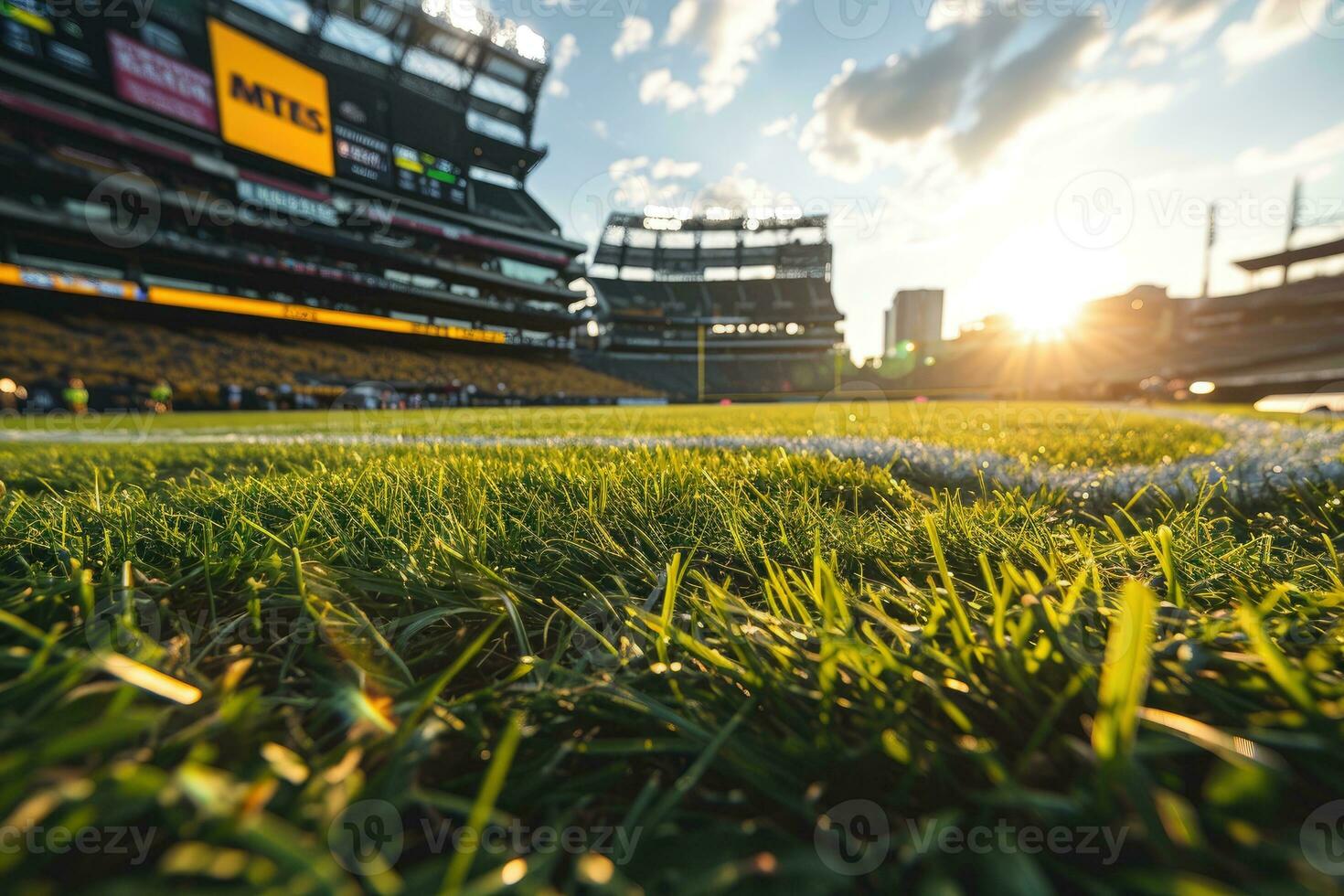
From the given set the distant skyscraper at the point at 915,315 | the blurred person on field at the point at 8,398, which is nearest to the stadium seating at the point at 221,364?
the blurred person on field at the point at 8,398

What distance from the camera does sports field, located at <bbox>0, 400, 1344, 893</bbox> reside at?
0.39 meters

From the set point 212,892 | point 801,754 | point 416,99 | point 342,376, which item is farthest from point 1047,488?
point 416,99

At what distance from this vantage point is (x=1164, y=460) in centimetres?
277

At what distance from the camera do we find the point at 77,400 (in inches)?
586

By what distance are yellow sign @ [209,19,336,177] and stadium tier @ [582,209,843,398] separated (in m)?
23.8

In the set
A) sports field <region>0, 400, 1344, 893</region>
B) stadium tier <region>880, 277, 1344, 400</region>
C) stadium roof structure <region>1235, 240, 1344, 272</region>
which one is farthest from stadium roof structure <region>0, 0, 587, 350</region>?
stadium roof structure <region>1235, 240, 1344, 272</region>

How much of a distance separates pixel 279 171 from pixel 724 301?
118 ft

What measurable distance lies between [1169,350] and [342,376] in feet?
177

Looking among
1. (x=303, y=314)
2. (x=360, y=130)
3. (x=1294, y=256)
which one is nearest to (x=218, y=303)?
(x=303, y=314)

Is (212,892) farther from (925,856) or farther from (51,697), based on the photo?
(925,856)

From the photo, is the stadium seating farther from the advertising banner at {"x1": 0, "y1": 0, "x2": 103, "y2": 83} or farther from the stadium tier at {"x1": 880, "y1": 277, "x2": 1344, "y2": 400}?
the stadium tier at {"x1": 880, "y1": 277, "x2": 1344, "y2": 400}

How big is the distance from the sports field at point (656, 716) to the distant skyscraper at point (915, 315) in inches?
Answer: 3209

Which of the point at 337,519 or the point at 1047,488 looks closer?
the point at 337,519

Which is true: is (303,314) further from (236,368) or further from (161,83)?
(161,83)
